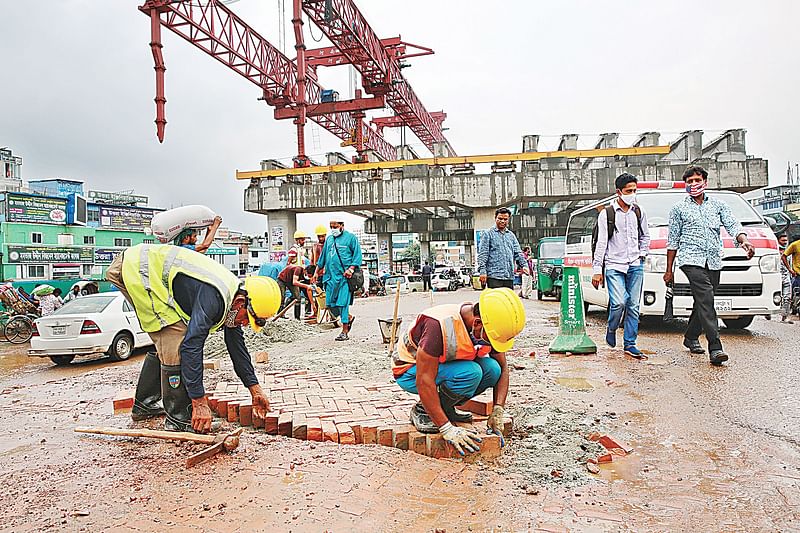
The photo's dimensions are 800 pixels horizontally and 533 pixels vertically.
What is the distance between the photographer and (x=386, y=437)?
11.6 feet

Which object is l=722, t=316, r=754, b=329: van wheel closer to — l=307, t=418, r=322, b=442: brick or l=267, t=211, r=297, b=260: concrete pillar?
l=307, t=418, r=322, b=442: brick

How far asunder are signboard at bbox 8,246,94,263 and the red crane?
14.9 m

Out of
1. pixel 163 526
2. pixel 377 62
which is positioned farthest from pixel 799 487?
pixel 377 62

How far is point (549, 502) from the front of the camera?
278cm

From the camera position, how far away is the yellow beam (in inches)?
944

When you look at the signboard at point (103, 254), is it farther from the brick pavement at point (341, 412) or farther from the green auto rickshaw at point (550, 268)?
the brick pavement at point (341, 412)

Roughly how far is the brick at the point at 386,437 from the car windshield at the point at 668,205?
561cm

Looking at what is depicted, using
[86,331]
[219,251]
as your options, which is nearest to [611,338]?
[86,331]

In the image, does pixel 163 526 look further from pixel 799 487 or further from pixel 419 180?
pixel 419 180

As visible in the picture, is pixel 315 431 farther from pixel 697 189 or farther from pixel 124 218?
pixel 124 218

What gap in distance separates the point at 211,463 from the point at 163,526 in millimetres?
745

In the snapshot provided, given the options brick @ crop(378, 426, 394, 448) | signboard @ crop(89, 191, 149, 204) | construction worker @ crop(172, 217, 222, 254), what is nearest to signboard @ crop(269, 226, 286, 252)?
construction worker @ crop(172, 217, 222, 254)

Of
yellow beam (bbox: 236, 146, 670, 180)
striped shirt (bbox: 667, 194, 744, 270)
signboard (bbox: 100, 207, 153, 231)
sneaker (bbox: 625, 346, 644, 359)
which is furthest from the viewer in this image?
signboard (bbox: 100, 207, 153, 231)

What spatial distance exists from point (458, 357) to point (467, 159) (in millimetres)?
22935
